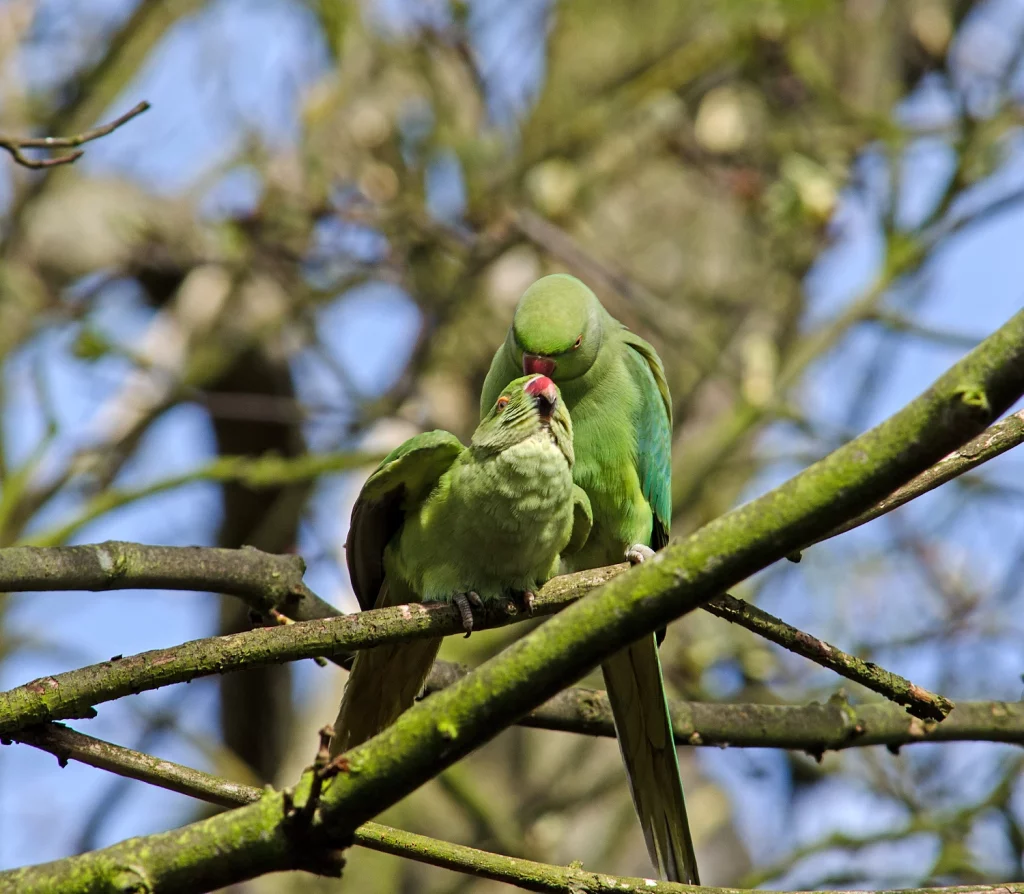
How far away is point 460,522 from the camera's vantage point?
128 inches

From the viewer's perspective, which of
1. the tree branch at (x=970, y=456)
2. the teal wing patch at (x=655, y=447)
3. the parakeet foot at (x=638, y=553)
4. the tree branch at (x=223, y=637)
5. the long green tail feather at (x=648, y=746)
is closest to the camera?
the tree branch at (x=223, y=637)

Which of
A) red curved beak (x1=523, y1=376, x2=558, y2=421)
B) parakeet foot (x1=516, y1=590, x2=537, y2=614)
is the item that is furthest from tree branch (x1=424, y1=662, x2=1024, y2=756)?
red curved beak (x1=523, y1=376, x2=558, y2=421)

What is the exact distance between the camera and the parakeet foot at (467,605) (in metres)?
3.01

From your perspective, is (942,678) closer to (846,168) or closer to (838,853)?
(838,853)

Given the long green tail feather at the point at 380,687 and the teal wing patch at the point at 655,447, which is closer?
the long green tail feather at the point at 380,687

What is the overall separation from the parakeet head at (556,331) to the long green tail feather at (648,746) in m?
1.10

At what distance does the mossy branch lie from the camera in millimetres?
1822

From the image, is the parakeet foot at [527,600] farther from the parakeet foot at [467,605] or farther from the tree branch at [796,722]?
the tree branch at [796,722]

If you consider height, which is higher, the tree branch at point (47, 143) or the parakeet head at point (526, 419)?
the tree branch at point (47, 143)

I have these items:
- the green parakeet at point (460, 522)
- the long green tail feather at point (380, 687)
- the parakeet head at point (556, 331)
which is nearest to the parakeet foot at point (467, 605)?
the green parakeet at point (460, 522)

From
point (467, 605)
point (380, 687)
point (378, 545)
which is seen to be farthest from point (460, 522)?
point (380, 687)

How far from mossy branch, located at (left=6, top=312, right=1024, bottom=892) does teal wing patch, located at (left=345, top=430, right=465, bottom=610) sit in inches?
51.7

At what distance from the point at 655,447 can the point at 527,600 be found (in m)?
1.31

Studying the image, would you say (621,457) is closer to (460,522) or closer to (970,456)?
(460,522)
